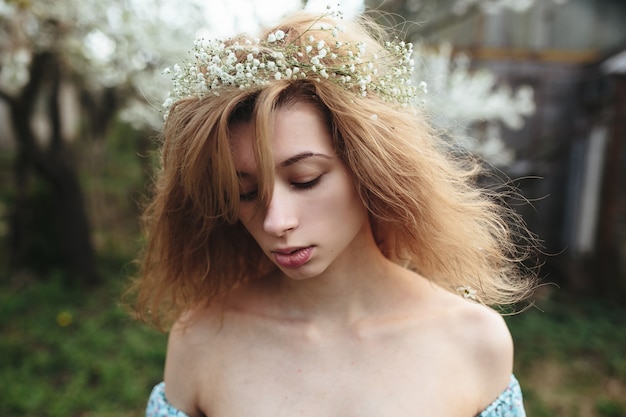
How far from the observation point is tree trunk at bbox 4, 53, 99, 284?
15.9 ft

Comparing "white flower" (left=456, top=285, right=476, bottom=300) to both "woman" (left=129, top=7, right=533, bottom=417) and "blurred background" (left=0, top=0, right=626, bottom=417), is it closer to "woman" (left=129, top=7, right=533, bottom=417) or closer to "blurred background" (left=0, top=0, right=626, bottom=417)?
"woman" (left=129, top=7, right=533, bottom=417)

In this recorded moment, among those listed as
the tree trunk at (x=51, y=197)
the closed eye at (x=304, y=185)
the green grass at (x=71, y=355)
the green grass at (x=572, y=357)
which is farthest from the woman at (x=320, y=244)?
the tree trunk at (x=51, y=197)

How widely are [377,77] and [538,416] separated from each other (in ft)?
9.39

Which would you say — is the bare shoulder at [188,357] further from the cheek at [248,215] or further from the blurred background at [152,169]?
the blurred background at [152,169]

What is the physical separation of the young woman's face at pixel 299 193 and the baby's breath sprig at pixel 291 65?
10 cm

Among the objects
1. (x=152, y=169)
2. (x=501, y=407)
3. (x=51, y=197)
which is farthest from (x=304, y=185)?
(x=51, y=197)

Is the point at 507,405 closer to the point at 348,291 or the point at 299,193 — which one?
the point at 348,291

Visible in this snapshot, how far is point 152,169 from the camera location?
4305 mm

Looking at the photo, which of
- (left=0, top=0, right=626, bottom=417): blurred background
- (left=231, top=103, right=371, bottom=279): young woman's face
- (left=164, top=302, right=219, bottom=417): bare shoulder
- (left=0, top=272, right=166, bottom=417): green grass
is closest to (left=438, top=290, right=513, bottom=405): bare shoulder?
(left=231, top=103, right=371, bottom=279): young woman's face

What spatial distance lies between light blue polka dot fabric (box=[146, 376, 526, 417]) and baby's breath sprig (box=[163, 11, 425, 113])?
0.84 meters

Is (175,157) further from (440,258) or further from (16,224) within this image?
(16,224)

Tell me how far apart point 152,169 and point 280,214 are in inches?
131

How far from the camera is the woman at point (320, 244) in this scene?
1.27m

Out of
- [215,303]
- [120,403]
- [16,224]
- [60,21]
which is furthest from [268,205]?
[16,224]
